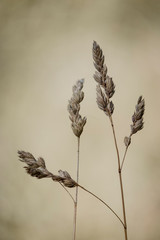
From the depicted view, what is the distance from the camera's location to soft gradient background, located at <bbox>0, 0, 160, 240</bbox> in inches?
44.3

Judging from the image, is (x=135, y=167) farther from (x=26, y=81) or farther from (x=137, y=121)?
(x=26, y=81)

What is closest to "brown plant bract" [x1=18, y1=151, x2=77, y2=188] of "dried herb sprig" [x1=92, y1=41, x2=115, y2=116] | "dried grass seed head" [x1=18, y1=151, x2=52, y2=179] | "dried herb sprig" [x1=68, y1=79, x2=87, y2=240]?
"dried grass seed head" [x1=18, y1=151, x2=52, y2=179]

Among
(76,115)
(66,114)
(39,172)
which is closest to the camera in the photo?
(39,172)

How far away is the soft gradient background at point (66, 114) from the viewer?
1126 millimetres

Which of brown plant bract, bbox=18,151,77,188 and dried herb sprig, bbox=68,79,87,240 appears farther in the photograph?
dried herb sprig, bbox=68,79,87,240

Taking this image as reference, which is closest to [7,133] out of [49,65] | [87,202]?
[49,65]

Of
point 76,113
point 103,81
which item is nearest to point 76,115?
point 76,113

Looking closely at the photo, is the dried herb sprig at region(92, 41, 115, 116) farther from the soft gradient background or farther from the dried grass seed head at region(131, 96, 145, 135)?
the soft gradient background

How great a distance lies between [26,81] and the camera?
123 centimetres

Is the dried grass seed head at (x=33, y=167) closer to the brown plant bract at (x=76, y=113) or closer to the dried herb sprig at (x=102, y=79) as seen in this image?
the brown plant bract at (x=76, y=113)

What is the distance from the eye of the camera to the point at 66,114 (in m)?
1.19

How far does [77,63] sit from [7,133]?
427 millimetres

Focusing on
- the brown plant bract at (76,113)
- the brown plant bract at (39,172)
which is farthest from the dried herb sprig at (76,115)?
the brown plant bract at (39,172)

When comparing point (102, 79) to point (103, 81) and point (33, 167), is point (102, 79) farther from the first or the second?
point (33, 167)
